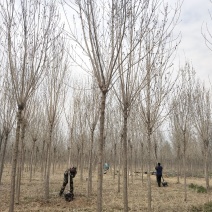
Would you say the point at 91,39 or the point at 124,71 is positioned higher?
the point at 91,39

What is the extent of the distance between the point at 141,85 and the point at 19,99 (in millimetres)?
2501

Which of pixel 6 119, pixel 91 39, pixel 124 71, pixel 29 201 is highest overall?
pixel 91 39

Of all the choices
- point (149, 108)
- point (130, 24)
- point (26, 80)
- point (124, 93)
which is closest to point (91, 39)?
point (130, 24)

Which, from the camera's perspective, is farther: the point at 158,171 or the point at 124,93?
the point at 158,171

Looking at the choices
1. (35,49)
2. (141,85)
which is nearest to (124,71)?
(141,85)

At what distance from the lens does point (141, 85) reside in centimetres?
512

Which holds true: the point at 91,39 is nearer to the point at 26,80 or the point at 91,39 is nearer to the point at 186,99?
the point at 26,80

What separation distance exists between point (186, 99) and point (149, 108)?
4.16m

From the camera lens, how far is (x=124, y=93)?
206 inches

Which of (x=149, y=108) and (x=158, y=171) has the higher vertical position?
(x=149, y=108)

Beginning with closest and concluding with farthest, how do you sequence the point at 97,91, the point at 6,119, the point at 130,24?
the point at 130,24 < the point at 6,119 < the point at 97,91

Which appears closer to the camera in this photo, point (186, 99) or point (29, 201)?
point (29, 201)

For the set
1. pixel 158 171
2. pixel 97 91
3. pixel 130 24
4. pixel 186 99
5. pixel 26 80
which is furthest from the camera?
pixel 158 171

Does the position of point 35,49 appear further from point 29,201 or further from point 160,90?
point 29,201
